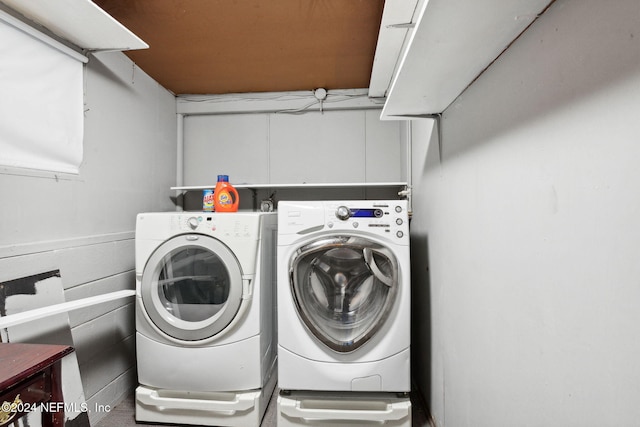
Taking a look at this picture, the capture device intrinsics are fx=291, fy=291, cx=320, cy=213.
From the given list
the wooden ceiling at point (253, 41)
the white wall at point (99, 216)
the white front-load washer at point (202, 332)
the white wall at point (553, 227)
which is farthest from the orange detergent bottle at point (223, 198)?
the white wall at point (553, 227)

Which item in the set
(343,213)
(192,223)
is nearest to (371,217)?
(343,213)

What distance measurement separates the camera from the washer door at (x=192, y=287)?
1592 millimetres

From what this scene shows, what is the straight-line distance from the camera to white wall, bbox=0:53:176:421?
4.32ft

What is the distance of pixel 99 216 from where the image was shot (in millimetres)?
1694

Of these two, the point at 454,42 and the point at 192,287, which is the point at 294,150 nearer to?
the point at 192,287

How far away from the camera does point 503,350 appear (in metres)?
0.88

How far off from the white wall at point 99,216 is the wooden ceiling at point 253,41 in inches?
12.1

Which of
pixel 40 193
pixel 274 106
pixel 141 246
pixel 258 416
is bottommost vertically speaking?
pixel 258 416

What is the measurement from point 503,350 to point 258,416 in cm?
135

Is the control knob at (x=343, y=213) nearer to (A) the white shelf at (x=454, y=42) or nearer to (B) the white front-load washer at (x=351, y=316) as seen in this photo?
(B) the white front-load washer at (x=351, y=316)

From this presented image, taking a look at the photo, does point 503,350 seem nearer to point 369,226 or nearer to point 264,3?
point 369,226

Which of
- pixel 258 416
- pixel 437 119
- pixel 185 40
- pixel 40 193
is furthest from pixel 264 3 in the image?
pixel 258 416

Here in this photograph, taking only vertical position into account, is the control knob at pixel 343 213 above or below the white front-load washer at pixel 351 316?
above

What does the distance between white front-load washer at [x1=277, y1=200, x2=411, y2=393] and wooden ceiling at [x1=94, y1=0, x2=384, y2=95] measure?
3.31 ft
